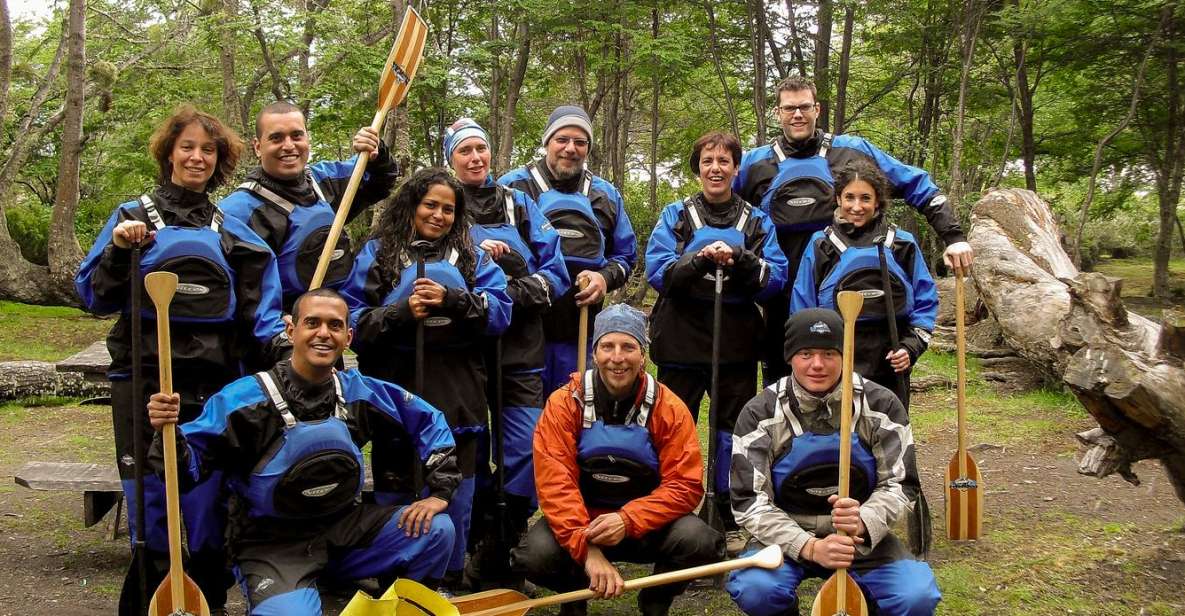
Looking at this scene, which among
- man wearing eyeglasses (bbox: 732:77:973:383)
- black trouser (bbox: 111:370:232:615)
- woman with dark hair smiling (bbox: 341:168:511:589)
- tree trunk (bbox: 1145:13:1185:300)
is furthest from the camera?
tree trunk (bbox: 1145:13:1185:300)

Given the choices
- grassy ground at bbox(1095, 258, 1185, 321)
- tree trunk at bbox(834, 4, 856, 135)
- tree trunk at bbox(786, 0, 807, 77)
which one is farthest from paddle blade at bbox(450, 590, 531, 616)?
grassy ground at bbox(1095, 258, 1185, 321)

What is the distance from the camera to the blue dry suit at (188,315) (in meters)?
4.11

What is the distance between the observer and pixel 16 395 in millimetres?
9539

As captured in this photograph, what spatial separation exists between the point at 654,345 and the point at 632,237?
0.73 m

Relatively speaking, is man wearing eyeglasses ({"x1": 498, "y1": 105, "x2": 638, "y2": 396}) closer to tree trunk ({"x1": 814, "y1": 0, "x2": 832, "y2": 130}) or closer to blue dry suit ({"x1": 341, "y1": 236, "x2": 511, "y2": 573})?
blue dry suit ({"x1": 341, "y1": 236, "x2": 511, "y2": 573})

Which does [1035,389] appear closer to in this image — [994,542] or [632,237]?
[994,542]

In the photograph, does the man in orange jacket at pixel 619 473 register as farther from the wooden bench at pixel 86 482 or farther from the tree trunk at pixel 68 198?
the tree trunk at pixel 68 198

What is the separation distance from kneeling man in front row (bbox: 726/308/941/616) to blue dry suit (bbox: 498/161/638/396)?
1601mm

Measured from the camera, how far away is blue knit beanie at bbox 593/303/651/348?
4293mm

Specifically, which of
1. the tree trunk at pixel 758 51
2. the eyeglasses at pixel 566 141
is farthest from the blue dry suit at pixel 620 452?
the tree trunk at pixel 758 51

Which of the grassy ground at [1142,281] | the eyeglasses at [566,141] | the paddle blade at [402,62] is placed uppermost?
the paddle blade at [402,62]

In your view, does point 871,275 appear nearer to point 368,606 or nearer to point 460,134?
point 460,134

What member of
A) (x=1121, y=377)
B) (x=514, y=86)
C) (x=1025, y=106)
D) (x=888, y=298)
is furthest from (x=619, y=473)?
(x=1025, y=106)

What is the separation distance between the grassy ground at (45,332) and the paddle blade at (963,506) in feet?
32.8
